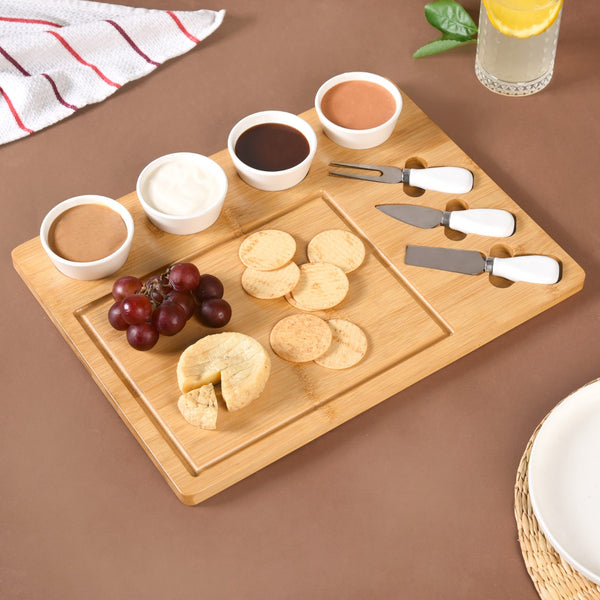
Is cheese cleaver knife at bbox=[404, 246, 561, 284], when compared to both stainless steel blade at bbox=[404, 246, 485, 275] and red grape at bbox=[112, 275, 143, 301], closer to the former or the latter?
stainless steel blade at bbox=[404, 246, 485, 275]

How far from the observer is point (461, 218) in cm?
159

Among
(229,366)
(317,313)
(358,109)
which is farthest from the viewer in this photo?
(358,109)

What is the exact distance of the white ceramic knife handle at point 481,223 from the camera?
159cm

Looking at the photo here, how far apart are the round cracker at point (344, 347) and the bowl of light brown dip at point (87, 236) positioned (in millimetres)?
392

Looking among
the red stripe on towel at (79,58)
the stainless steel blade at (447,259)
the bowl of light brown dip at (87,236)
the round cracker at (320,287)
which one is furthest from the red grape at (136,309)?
the red stripe on towel at (79,58)

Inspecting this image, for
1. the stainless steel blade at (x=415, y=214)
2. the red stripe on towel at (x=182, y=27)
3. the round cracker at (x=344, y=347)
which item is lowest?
the round cracker at (x=344, y=347)

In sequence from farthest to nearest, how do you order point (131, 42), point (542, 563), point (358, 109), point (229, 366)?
point (131, 42) < point (358, 109) < point (229, 366) < point (542, 563)

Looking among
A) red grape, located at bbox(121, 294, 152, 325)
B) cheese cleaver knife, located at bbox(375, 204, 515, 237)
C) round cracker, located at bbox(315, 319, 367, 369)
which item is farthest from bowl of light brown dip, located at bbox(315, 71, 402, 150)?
red grape, located at bbox(121, 294, 152, 325)

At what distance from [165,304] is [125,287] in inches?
3.1

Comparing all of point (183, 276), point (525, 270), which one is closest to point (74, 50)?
point (183, 276)

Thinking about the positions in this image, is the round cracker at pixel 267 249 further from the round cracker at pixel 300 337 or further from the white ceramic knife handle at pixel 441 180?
the white ceramic knife handle at pixel 441 180

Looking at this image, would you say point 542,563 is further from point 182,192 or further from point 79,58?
point 79,58

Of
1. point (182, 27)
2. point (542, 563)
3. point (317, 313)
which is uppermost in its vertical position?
point (182, 27)

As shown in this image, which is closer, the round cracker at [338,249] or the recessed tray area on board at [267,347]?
the recessed tray area on board at [267,347]
